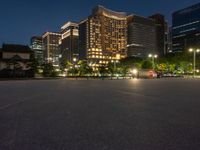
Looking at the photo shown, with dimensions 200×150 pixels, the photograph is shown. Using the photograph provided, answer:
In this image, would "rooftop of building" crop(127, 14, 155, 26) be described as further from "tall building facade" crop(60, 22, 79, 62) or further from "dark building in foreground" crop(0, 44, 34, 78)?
"dark building in foreground" crop(0, 44, 34, 78)

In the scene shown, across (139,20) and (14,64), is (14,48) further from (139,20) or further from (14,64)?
(139,20)

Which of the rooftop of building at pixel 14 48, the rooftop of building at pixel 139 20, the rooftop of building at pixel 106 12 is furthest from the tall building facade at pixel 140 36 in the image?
the rooftop of building at pixel 14 48

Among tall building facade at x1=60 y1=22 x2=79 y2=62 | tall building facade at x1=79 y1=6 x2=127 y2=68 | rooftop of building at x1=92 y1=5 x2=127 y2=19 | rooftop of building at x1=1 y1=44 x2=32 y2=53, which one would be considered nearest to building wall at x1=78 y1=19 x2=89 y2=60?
tall building facade at x1=79 y1=6 x2=127 y2=68

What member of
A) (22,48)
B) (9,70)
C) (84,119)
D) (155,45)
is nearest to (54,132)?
(84,119)

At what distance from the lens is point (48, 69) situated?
5697 centimetres

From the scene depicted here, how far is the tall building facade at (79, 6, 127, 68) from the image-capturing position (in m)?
160

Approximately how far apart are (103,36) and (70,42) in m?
32.0

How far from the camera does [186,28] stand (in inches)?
6068

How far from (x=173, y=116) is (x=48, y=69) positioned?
5257 centimetres

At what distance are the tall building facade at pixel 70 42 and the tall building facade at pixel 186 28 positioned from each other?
79.5 m

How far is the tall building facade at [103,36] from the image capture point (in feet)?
525

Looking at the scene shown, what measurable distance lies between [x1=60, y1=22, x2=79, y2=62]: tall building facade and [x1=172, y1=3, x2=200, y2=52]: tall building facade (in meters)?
79.5

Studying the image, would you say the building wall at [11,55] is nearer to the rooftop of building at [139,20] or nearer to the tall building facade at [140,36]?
the tall building facade at [140,36]

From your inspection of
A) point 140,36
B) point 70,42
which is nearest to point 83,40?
point 70,42
